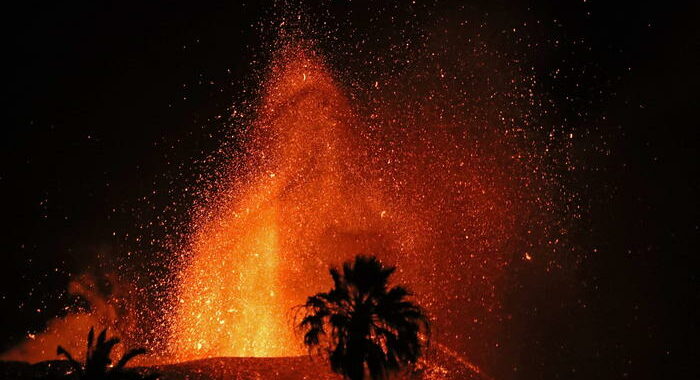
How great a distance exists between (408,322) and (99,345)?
13079mm

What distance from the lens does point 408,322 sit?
1128 inches

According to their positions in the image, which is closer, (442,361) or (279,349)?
(442,361)

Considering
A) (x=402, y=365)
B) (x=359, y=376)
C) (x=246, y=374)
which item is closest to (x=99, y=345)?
(x=359, y=376)

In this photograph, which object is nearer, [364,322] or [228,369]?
[364,322]

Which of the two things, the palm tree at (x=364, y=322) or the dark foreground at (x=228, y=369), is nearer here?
the palm tree at (x=364, y=322)

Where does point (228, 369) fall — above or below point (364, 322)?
above

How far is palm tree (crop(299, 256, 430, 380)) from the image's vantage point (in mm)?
26609

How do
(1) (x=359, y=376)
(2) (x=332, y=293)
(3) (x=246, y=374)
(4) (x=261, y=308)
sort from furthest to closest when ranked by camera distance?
1. (4) (x=261, y=308)
2. (3) (x=246, y=374)
3. (2) (x=332, y=293)
4. (1) (x=359, y=376)

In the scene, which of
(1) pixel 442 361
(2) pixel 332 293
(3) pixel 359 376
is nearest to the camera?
(3) pixel 359 376

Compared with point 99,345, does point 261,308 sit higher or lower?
higher

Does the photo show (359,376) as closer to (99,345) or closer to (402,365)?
(402,365)

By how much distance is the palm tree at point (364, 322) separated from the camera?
87.3 feet

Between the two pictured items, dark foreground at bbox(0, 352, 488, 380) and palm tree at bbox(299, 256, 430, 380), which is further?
dark foreground at bbox(0, 352, 488, 380)

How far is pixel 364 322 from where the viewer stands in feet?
90.3
